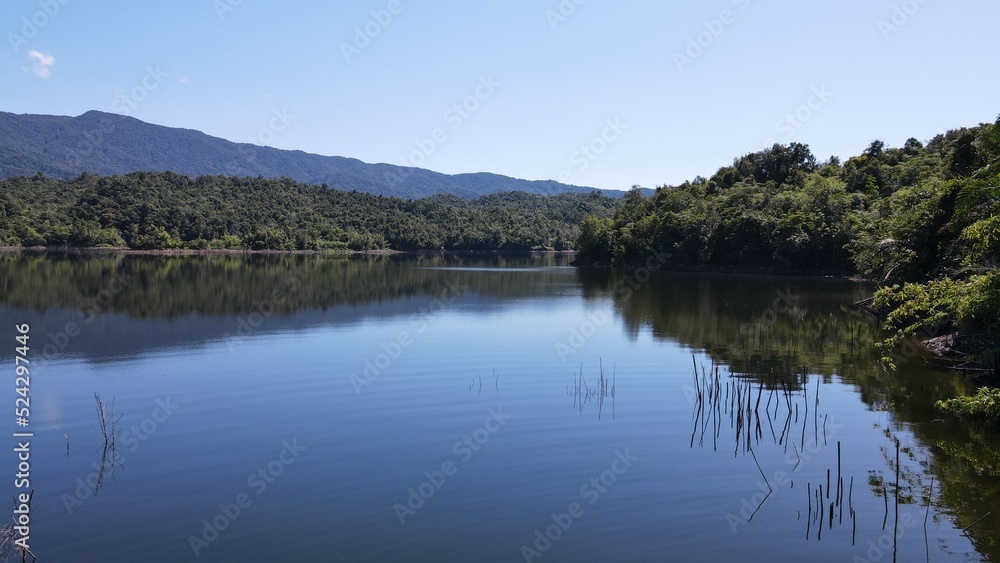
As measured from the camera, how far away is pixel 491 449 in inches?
591

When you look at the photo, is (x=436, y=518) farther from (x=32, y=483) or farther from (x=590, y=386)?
(x=590, y=386)

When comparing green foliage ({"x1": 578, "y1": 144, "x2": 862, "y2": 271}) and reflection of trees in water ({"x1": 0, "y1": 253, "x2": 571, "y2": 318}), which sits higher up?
green foliage ({"x1": 578, "y1": 144, "x2": 862, "y2": 271})

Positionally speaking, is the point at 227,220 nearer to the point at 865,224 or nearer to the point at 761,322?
the point at 865,224

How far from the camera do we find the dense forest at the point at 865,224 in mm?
20078

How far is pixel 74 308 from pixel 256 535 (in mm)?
35333

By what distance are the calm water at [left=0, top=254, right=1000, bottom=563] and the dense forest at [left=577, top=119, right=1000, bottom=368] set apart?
3.35 meters

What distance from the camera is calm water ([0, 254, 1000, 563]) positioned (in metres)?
10.5

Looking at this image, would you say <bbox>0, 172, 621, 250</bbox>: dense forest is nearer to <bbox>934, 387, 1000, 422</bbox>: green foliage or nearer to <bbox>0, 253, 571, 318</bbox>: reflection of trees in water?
<bbox>0, 253, 571, 318</bbox>: reflection of trees in water

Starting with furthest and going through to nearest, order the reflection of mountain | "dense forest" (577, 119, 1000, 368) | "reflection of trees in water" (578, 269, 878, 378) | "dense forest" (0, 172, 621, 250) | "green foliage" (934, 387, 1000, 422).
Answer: "dense forest" (0, 172, 621, 250) → the reflection of mountain → "reflection of trees in water" (578, 269, 878, 378) → "dense forest" (577, 119, 1000, 368) → "green foliage" (934, 387, 1000, 422)

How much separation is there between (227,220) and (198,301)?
378ft

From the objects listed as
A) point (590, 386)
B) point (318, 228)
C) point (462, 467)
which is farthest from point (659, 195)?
point (462, 467)

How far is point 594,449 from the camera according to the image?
1509 cm

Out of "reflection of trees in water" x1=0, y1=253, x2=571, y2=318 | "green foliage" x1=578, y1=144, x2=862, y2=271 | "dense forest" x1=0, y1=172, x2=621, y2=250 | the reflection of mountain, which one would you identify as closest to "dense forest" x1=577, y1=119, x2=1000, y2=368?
"green foliage" x1=578, y1=144, x2=862, y2=271

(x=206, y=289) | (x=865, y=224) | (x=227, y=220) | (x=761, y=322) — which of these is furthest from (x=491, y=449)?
(x=227, y=220)
